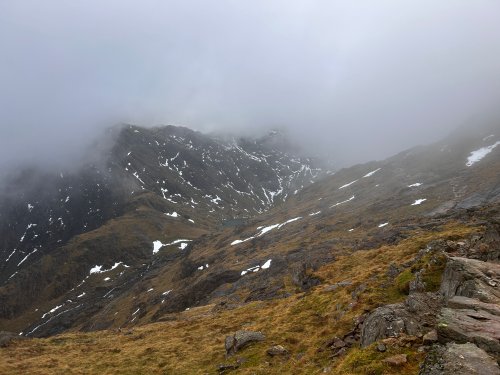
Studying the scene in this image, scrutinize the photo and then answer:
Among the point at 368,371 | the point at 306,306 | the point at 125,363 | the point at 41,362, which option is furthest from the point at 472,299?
the point at 41,362

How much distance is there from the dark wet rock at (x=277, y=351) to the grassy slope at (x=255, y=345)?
0.46 metres

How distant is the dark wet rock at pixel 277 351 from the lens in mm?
24203

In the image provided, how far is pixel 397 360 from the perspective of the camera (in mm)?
14195

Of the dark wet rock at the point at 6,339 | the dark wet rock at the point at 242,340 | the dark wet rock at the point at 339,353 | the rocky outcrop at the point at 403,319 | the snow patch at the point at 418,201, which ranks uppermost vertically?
the dark wet rock at the point at 6,339

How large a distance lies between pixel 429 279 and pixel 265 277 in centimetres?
5006

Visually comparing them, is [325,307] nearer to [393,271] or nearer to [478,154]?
[393,271]

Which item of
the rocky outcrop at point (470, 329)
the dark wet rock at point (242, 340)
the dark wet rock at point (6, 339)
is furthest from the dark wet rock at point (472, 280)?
the dark wet rock at point (6, 339)

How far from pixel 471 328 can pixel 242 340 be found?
17759 mm

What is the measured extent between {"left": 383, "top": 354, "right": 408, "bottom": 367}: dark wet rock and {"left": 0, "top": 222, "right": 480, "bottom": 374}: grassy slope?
0.72 ft

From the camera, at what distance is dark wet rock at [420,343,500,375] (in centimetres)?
1080

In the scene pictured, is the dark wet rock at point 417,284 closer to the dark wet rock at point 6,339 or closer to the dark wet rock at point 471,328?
the dark wet rock at point 471,328

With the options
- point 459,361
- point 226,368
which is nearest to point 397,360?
point 459,361

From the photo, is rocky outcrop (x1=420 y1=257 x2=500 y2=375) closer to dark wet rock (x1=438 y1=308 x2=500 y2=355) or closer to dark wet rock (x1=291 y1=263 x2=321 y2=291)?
dark wet rock (x1=438 y1=308 x2=500 y2=355)

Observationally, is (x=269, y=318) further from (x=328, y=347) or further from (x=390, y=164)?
(x=390, y=164)
